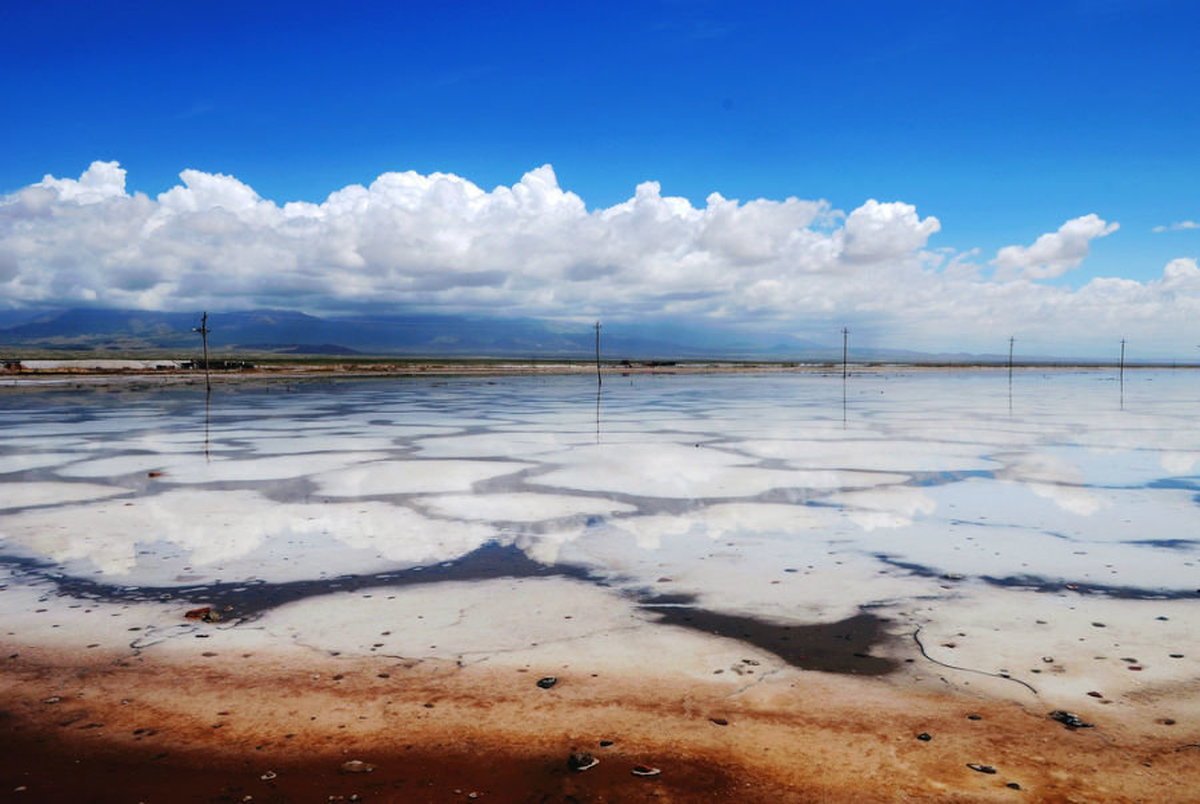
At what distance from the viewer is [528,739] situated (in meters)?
4.09

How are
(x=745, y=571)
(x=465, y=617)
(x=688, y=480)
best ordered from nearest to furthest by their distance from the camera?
(x=465, y=617), (x=745, y=571), (x=688, y=480)

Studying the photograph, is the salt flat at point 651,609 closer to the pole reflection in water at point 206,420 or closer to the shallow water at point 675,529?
the shallow water at point 675,529

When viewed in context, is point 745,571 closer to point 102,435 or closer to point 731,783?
point 731,783

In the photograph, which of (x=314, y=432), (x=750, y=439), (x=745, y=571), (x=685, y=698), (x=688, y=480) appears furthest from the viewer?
(x=314, y=432)

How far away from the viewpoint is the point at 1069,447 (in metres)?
16.2

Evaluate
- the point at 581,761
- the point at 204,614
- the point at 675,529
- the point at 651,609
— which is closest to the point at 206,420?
the point at 675,529

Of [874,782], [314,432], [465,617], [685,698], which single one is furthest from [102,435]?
[874,782]

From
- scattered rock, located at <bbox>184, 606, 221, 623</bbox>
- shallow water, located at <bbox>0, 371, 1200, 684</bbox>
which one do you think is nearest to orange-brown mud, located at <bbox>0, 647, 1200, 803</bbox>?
shallow water, located at <bbox>0, 371, 1200, 684</bbox>

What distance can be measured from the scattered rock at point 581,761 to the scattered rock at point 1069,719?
98.5 inches

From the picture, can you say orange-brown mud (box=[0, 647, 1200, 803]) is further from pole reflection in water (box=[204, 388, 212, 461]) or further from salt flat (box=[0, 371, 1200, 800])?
pole reflection in water (box=[204, 388, 212, 461])

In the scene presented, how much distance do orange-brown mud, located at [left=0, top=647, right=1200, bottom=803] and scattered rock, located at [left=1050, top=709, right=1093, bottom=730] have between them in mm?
51

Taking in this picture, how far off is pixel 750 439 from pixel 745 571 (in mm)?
10818

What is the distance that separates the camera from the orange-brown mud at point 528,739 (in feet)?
11.9

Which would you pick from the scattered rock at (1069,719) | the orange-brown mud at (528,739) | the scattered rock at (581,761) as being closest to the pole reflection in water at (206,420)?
the orange-brown mud at (528,739)
